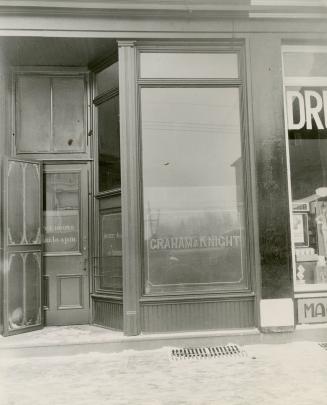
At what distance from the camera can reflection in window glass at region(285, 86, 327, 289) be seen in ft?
21.2

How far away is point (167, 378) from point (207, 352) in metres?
1.05

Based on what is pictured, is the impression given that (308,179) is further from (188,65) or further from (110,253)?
(110,253)

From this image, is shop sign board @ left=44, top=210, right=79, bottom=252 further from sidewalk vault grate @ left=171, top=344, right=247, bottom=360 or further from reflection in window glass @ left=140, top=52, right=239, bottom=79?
reflection in window glass @ left=140, top=52, right=239, bottom=79

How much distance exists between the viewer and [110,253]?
675 centimetres

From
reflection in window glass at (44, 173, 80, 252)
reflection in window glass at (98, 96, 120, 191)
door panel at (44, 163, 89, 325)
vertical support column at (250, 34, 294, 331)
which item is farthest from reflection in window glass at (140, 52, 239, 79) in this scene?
reflection in window glass at (44, 173, 80, 252)

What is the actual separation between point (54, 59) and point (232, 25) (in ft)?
8.94

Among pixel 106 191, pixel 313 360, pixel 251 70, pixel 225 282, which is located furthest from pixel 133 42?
pixel 313 360

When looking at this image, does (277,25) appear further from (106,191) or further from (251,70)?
(106,191)

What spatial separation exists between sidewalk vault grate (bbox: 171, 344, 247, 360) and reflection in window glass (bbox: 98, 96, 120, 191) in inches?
96.9

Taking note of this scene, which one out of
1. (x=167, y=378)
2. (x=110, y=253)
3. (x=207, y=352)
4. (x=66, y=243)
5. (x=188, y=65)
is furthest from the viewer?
(x=66, y=243)

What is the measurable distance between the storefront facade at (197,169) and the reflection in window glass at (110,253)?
0.03 metres

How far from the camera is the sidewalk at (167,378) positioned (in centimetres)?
429

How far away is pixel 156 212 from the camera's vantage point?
6.21 metres

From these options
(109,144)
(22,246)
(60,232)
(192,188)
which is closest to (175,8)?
(109,144)
